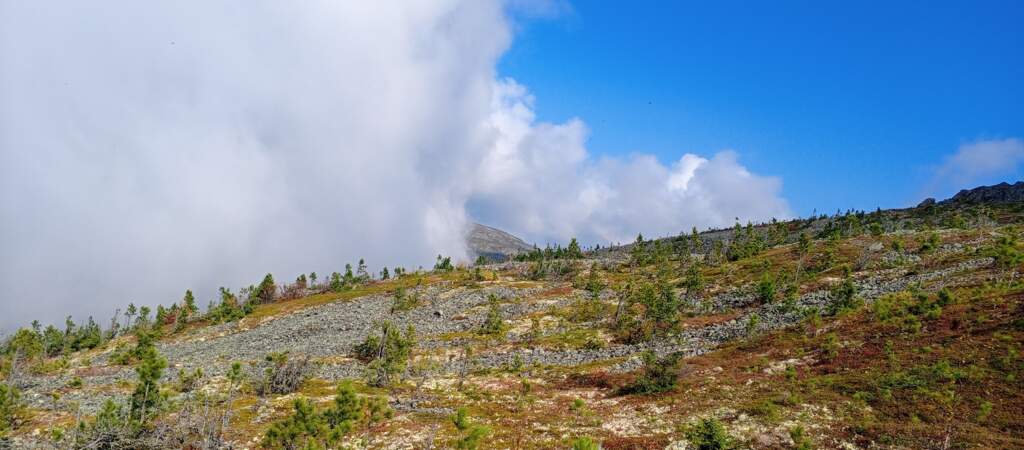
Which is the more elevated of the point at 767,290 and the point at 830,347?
the point at 767,290

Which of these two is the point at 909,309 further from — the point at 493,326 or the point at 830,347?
the point at 493,326

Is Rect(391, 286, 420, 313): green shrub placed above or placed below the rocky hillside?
above

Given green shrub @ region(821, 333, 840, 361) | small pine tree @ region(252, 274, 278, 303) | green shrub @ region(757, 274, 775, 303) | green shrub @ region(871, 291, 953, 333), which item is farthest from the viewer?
small pine tree @ region(252, 274, 278, 303)

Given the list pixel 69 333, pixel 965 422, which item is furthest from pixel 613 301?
pixel 69 333

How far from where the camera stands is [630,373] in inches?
1925

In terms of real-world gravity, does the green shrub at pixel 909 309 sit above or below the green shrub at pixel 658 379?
above

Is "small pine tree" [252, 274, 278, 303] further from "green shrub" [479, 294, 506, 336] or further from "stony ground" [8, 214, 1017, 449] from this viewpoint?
"green shrub" [479, 294, 506, 336]

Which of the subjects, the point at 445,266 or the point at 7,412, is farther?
the point at 445,266

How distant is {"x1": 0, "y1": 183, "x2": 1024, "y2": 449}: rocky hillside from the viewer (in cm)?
2962

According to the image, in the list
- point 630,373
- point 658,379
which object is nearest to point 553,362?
point 630,373

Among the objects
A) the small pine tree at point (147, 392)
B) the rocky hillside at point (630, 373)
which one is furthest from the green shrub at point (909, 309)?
the small pine tree at point (147, 392)

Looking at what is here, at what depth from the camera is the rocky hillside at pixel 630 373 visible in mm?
29625

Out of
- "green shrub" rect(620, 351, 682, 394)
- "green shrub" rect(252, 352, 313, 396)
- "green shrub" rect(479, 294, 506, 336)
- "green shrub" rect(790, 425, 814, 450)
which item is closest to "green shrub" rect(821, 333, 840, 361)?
"green shrub" rect(620, 351, 682, 394)

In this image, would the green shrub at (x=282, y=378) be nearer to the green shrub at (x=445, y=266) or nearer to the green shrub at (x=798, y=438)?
the green shrub at (x=798, y=438)
